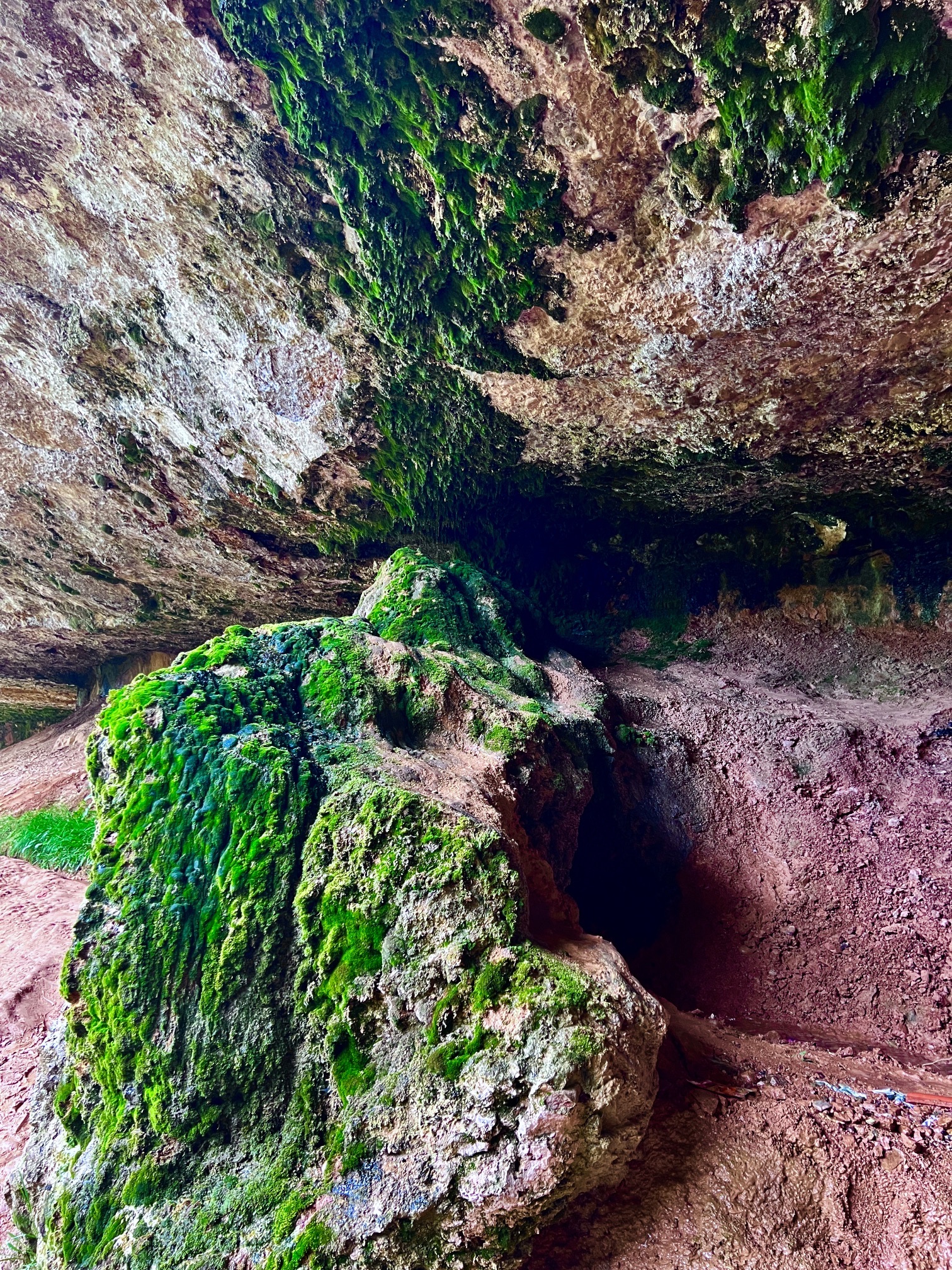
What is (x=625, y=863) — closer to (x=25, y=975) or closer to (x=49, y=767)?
(x=25, y=975)

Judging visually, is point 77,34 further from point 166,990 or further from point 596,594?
point 596,594

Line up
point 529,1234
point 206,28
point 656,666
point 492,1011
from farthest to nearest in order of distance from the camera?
point 656,666, point 206,28, point 492,1011, point 529,1234

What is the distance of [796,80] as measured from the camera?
3305 mm

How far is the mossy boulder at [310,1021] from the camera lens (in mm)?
2506

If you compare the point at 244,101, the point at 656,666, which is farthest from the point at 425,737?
the point at 244,101

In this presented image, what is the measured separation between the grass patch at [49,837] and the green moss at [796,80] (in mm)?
11295

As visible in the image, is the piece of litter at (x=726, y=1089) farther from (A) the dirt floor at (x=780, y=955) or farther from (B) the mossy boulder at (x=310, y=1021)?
(B) the mossy boulder at (x=310, y=1021)

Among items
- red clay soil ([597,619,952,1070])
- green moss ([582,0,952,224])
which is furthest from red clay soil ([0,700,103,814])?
green moss ([582,0,952,224])

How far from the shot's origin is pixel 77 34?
475 cm

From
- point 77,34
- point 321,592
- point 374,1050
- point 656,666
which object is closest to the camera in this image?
point 374,1050

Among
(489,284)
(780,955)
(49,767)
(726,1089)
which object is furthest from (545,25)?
(49,767)

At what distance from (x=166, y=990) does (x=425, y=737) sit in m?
2.11

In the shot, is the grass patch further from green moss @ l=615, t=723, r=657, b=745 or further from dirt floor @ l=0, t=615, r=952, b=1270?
green moss @ l=615, t=723, r=657, b=745

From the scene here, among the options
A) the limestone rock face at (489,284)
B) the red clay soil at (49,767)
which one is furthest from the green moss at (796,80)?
the red clay soil at (49,767)
